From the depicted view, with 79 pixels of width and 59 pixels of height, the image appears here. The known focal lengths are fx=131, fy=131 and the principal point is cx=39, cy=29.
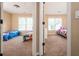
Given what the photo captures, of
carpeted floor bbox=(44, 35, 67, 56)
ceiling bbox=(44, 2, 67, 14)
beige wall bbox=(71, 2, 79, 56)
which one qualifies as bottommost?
carpeted floor bbox=(44, 35, 67, 56)

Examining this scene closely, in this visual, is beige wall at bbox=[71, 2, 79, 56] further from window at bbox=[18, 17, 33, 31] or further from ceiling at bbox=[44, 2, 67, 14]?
window at bbox=[18, 17, 33, 31]

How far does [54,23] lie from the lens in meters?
10.7

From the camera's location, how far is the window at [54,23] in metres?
10.6

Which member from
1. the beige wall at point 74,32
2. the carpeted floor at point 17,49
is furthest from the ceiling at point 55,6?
the beige wall at point 74,32

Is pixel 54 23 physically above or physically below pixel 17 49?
above

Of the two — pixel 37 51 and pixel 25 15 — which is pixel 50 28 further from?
pixel 37 51

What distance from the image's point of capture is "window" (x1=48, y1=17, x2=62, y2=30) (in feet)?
34.8

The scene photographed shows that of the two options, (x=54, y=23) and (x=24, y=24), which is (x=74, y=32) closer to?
(x=24, y=24)

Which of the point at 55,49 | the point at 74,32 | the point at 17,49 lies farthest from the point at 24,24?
the point at 74,32

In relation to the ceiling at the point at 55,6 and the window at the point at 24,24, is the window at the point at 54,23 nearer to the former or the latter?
the window at the point at 24,24

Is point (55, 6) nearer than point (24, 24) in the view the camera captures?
Yes

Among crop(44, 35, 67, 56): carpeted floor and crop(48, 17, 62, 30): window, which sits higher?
crop(48, 17, 62, 30): window

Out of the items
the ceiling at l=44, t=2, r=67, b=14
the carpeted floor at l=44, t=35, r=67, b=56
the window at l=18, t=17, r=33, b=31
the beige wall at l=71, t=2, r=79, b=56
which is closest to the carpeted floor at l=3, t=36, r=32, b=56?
the carpeted floor at l=44, t=35, r=67, b=56

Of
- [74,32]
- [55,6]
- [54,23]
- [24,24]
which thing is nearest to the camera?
[74,32]
